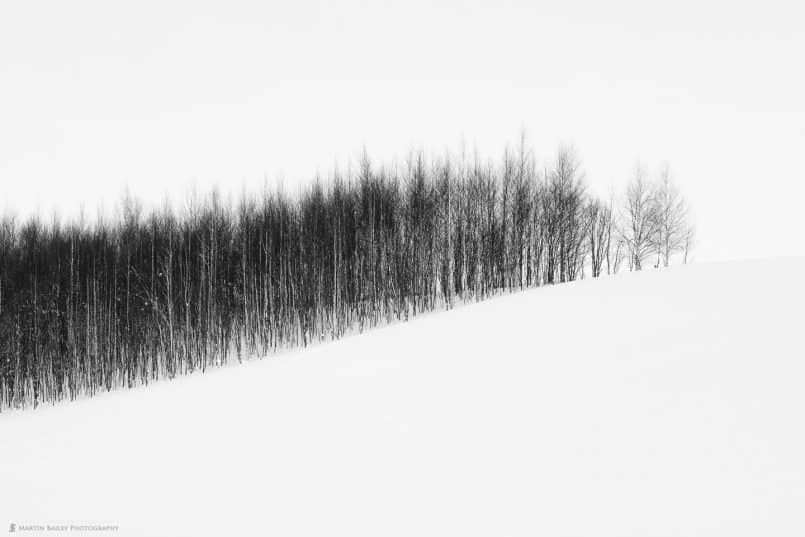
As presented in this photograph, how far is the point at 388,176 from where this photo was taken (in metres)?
25.6

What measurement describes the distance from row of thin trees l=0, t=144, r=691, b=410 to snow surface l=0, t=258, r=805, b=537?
10.3m

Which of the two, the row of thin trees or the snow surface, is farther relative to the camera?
the row of thin trees

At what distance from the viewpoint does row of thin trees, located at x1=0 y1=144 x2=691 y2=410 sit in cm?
2056

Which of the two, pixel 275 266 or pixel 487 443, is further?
pixel 275 266

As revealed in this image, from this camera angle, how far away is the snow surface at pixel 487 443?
175 inches

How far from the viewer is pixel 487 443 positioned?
5.74m

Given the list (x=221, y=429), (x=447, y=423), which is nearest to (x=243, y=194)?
(x=221, y=429)

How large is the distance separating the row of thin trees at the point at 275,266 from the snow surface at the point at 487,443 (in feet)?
33.7

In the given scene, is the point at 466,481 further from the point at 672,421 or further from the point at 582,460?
the point at 672,421

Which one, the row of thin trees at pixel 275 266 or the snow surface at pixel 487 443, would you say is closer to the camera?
the snow surface at pixel 487 443

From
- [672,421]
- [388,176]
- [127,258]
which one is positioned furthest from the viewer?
[388,176]

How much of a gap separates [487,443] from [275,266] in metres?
18.8

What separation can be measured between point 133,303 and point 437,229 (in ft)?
51.9

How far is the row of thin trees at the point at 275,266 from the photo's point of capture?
20.6 m
